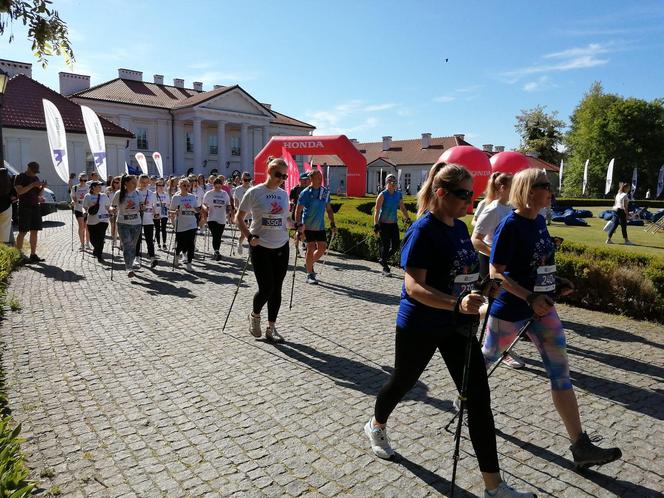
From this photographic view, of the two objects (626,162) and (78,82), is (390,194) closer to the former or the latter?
(78,82)

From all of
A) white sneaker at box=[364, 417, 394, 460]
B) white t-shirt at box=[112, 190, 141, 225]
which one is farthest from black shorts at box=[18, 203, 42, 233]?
white sneaker at box=[364, 417, 394, 460]

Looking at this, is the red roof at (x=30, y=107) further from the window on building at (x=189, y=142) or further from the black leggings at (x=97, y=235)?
the black leggings at (x=97, y=235)

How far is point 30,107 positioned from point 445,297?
36.1 metres

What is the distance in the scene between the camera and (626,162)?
5900cm

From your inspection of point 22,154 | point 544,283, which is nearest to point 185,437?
point 544,283

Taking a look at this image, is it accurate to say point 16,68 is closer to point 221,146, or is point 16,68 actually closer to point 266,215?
point 221,146

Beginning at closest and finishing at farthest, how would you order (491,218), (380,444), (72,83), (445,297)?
(445,297) < (380,444) < (491,218) < (72,83)

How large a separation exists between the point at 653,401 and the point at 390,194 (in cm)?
641

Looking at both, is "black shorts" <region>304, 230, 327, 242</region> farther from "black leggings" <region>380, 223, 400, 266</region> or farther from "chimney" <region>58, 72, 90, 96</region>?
"chimney" <region>58, 72, 90, 96</region>

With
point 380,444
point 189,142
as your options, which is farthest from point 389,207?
point 189,142

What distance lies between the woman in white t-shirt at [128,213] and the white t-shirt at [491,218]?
669 cm

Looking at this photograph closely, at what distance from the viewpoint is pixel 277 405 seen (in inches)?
172

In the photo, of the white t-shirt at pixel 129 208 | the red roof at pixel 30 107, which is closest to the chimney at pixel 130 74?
the red roof at pixel 30 107

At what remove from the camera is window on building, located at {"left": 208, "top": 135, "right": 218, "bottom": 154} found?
5017cm
